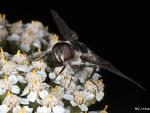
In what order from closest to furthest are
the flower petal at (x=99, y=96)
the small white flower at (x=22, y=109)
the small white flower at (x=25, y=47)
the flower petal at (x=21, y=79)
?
the small white flower at (x=22, y=109) < the flower petal at (x=21, y=79) < the flower petal at (x=99, y=96) < the small white flower at (x=25, y=47)

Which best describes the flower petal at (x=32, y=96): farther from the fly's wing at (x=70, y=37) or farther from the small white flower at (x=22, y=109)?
the fly's wing at (x=70, y=37)

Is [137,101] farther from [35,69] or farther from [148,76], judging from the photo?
[35,69]

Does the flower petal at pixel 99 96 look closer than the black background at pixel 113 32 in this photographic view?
Yes

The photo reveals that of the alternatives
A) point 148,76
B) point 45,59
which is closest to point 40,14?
point 148,76

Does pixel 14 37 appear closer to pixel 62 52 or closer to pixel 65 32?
pixel 65 32

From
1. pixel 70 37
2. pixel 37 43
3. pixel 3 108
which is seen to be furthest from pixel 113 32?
pixel 3 108

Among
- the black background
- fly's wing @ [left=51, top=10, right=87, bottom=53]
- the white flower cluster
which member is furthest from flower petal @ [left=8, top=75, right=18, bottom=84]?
the black background

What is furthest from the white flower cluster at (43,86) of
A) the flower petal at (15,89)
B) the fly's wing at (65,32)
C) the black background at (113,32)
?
the black background at (113,32)
